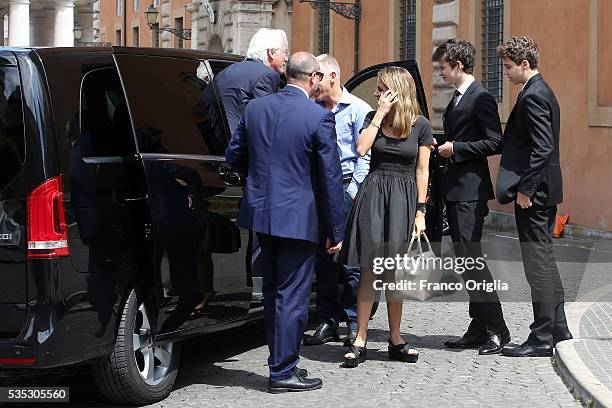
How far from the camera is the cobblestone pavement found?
6.76 metres

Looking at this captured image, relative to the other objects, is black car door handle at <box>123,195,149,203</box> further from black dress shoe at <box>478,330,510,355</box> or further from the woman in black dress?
black dress shoe at <box>478,330,510,355</box>

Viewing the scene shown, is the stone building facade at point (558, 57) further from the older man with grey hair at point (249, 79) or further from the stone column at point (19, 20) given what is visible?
the stone column at point (19, 20)

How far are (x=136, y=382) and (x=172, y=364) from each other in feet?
1.55

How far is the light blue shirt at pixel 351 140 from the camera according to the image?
829cm

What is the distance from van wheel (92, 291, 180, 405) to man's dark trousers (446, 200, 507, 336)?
204 centimetres

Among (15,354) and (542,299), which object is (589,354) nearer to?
(542,299)

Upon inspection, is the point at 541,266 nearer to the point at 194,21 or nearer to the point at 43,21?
the point at 194,21

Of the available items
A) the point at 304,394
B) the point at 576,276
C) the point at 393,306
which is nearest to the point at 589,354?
the point at 393,306

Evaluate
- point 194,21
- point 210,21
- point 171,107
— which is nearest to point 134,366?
point 171,107

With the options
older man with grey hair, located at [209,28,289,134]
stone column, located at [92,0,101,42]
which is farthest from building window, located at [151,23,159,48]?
older man with grey hair, located at [209,28,289,134]

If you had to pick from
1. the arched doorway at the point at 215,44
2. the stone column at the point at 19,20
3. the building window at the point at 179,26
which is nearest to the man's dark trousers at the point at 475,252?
the arched doorway at the point at 215,44

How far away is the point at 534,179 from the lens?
7.61 meters

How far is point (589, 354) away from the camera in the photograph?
7484mm

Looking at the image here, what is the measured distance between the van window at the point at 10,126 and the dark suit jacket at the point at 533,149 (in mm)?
3011
